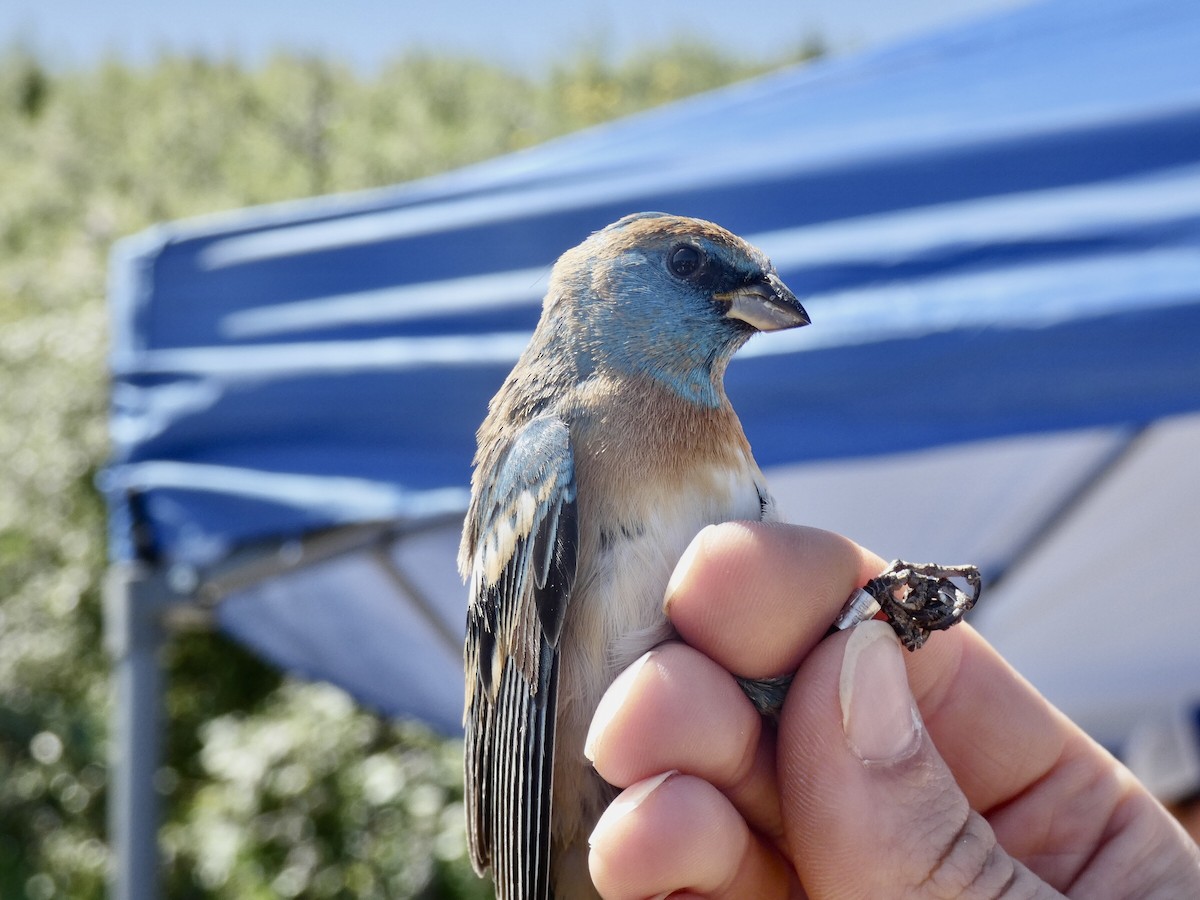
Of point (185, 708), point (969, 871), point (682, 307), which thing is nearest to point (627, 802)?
point (969, 871)

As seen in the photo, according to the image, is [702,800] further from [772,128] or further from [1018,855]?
[772,128]

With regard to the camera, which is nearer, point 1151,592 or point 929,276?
point 929,276

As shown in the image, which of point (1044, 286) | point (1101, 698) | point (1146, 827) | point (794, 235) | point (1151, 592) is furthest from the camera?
point (1101, 698)

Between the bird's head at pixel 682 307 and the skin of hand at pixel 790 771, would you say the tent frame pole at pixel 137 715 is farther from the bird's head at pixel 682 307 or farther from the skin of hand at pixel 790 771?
the skin of hand at pixel 790 771

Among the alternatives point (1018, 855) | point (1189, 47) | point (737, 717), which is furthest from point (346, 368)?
point (1189, 47)

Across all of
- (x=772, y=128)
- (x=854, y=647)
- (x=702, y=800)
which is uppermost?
(x=772, y=128)

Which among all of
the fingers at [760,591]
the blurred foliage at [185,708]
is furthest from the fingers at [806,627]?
the blurred foliage at [185,708]
